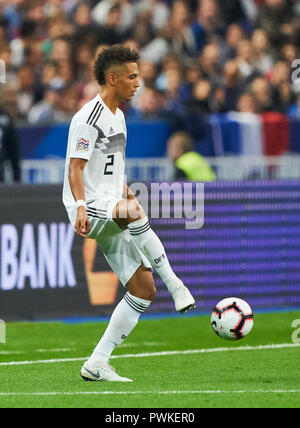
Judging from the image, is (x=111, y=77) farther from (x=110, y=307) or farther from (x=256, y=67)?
(x=256, y=67)

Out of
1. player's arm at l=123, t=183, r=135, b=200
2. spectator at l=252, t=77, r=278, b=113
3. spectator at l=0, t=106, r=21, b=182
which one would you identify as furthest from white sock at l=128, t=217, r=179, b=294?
spectator at l=252, t=77, r=278, b=113

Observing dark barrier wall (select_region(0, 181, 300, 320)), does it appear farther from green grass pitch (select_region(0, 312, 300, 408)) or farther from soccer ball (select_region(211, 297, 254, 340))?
soccer ball (select_region(211, 297, 254, 340))

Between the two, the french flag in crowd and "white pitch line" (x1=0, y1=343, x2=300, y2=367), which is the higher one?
the french flag in crowd

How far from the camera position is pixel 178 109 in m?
16.4

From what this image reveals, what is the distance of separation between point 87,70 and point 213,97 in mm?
1943

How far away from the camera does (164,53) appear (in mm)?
19062

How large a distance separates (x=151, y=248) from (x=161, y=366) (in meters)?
1.53

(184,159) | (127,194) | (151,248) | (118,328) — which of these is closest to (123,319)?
(118,328)

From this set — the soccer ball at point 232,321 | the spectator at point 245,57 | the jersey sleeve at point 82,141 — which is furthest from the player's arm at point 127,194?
the spectator at point 245,57

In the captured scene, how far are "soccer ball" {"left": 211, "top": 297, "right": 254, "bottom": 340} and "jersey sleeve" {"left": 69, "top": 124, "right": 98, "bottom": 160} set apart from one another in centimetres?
158

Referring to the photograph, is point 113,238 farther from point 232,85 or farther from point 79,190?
point 232,85

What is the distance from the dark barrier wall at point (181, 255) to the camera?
41.4 ft

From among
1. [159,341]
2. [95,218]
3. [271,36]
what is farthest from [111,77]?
[271,36]

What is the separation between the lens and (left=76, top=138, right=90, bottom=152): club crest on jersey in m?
8.54
